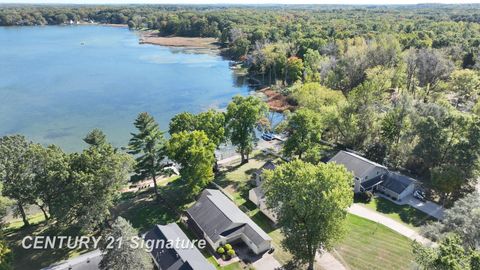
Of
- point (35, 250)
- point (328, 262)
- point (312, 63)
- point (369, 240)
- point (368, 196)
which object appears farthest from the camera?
point (312, 63)

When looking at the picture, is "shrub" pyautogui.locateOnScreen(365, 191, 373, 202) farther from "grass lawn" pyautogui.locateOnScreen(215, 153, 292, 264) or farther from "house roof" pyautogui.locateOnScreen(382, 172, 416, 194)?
"grass lawn" pyautogui.locateOnScreen(215, 153, 292, 264)

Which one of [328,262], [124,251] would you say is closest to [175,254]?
[124,251]

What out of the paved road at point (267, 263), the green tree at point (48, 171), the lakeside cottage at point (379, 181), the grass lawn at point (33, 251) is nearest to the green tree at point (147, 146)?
the green tree at point (48, 171)

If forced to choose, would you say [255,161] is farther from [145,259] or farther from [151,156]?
[145,259]

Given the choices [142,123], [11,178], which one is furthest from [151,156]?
[11,178]

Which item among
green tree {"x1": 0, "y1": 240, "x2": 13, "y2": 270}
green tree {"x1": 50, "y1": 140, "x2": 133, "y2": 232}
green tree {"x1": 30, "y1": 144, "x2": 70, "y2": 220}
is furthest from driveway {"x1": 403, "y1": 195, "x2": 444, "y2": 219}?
green tree {"x1": 0, "y1": 240, "x2": 13, "y2": 270}

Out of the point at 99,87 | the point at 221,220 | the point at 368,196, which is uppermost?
the point at 99,87

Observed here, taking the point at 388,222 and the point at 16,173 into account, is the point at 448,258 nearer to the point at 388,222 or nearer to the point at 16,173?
the point at 388,222

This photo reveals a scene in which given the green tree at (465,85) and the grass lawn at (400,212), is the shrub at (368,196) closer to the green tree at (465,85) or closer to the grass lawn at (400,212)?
the grass lawn at (400,212)
